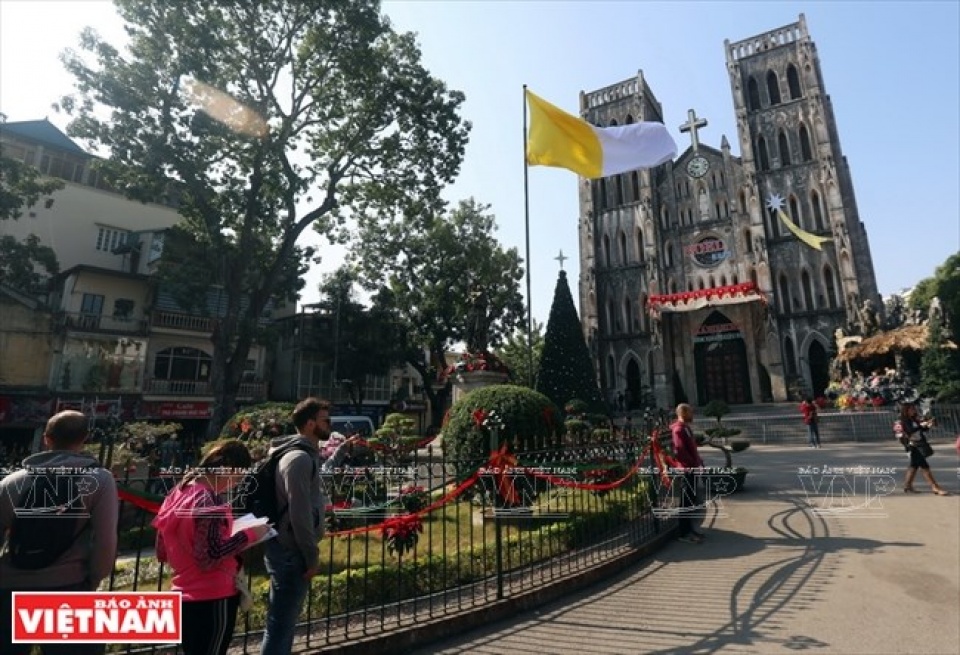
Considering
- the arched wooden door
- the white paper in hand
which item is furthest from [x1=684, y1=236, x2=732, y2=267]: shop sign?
the white paper in hand

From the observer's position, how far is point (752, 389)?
29.4 m

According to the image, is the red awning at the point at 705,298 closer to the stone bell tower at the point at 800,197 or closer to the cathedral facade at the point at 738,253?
the cathedral facade at the point at 738,253

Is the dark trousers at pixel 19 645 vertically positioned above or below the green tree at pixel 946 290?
below

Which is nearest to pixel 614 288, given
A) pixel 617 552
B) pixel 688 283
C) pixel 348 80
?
pixel 688 283

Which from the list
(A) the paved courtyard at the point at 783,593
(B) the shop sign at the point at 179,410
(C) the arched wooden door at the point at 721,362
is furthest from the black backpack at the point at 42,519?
(C) the arched wooden door at the point at 721,362

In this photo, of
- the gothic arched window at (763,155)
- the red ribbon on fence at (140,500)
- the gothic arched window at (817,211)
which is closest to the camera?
the red ribbon on fence at (140,500)

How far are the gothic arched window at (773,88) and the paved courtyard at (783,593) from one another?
108ft

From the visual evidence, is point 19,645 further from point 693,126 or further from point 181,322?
point 693,126

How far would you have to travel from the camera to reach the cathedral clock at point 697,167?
33969 millimetres

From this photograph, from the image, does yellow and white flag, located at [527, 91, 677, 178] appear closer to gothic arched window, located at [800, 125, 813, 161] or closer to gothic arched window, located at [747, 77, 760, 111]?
gothic arched window, located at [800, 125, 813, 161]

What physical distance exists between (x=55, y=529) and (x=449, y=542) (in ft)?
17.4

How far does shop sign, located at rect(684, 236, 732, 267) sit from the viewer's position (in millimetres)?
32141

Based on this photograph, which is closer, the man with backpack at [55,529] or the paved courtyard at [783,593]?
the man with backpack at [55,529]

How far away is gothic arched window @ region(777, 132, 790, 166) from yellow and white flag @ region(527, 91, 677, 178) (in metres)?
25.6
